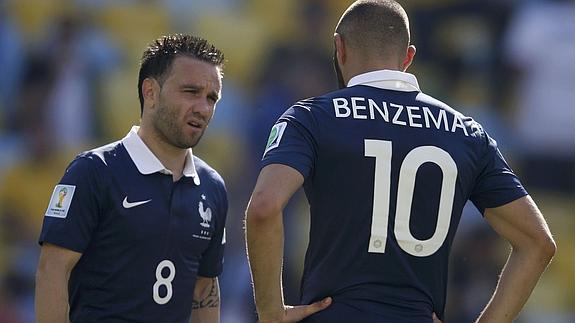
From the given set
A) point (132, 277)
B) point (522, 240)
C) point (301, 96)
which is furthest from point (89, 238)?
point (301, 96)

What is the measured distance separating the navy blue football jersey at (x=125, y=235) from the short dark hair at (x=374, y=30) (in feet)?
3.18

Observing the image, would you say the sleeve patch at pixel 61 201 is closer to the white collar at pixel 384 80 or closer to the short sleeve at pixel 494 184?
the white collar at pixel 384 80

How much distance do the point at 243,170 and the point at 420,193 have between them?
6.02 m

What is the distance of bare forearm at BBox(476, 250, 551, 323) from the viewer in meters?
3.90

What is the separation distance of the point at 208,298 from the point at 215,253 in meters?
0.20

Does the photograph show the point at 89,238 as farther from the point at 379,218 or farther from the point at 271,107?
the point at 271,107

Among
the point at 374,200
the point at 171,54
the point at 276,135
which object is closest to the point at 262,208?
the point at 276,135

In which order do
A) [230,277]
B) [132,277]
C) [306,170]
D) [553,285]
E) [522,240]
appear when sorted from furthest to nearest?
[553,285]
[230,277]
[132,277]
[522,240]
[306,170]

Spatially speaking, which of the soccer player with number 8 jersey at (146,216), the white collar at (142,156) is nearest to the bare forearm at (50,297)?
the soccer player with number 8 jersey at (146,216)

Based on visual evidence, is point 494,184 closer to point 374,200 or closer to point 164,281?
point 374,200

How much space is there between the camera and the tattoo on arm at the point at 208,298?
4.58m

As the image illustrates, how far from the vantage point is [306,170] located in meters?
3.58

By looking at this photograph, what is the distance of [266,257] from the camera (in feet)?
11.8

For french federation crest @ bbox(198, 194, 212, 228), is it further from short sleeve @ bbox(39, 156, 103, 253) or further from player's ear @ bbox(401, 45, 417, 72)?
player's ear @ bbox(401, 45, 417, 72)
